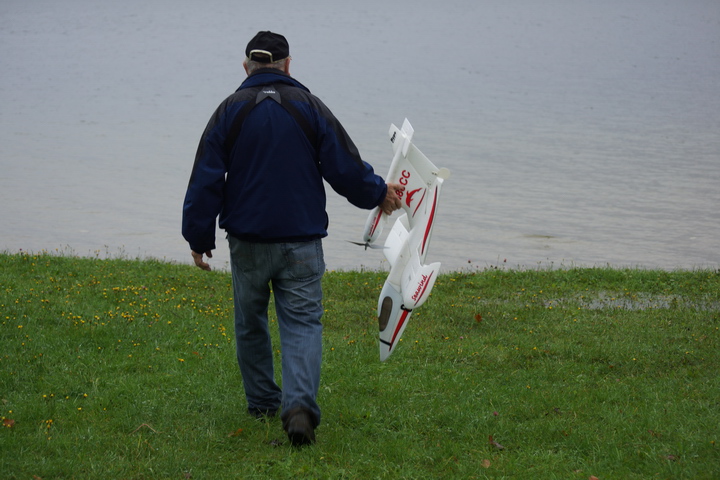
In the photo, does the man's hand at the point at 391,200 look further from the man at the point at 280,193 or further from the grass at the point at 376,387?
the grass at the point at 376,387

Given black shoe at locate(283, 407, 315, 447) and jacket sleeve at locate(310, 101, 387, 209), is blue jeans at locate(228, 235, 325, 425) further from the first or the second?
jacket sleeve at locate(310, 101, 387, 209)

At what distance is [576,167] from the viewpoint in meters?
22.4

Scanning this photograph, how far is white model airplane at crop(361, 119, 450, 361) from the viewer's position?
225 inches

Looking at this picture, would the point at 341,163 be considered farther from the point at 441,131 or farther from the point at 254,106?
the point at 441,131

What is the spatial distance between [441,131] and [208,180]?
23.0 m

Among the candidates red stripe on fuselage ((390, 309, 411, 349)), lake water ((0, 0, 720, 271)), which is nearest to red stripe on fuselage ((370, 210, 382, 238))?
red stripe on fuselage ((390, 309, 411, 349))

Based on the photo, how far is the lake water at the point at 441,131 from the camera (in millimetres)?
14945

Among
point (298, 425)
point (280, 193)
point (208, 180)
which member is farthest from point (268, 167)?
point (298, 425)

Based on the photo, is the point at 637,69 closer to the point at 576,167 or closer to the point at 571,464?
the point at 576,167

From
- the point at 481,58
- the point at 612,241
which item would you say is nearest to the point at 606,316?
the point at 612,241

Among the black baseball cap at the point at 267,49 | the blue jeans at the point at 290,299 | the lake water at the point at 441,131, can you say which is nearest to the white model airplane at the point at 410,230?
the blue jeans at the point at 290,299

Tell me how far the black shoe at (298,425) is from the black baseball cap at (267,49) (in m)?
1.92

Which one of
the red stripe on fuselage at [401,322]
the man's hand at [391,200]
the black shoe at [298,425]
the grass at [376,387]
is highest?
the man's hand at [391,200]

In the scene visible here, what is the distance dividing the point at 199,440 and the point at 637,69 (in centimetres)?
4758
